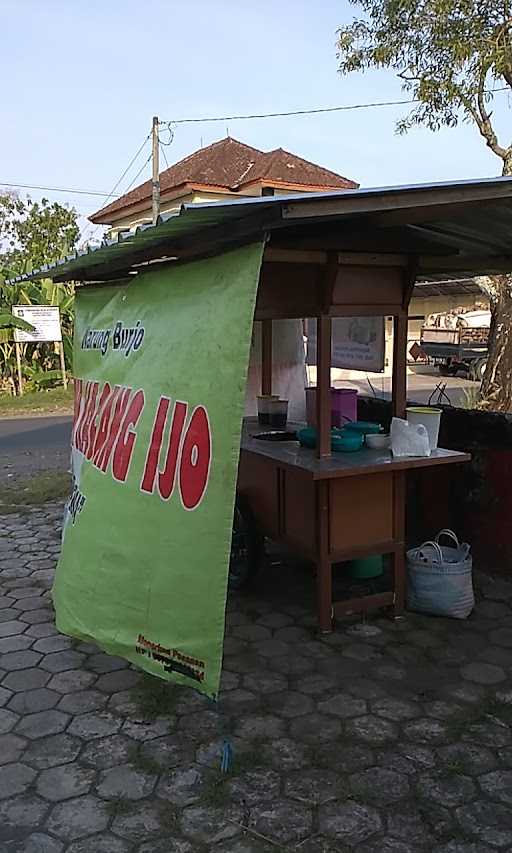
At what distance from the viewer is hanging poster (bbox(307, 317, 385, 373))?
18.2 feet

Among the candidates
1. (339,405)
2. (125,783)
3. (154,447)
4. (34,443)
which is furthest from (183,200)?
(125,783)

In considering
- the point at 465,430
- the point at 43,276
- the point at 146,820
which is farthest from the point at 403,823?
the point at 43,276

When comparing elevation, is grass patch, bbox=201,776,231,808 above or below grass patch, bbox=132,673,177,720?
below

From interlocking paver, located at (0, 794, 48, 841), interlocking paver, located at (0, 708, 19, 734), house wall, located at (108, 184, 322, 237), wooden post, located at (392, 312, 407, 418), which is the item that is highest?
house wall, located at (108, 184, 322, 237)

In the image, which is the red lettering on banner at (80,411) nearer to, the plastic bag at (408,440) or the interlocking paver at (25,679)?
the interlocking paver at (25,679)

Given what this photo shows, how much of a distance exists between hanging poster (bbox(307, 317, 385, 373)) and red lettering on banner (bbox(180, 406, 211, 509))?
2.87 meters

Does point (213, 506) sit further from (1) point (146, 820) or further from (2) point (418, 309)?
(2) point (418, 309)

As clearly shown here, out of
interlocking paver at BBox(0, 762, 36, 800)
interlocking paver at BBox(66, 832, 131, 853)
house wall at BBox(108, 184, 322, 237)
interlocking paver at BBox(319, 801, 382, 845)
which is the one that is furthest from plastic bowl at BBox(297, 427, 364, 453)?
house wall at BBox(108, 184, 322, 237)

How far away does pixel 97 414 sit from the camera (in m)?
3.61

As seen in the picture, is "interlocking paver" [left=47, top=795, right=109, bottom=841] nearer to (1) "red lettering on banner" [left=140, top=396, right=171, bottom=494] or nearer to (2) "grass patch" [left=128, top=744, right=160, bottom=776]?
(2) "grass patch" [left=128, top=744, right=160, bottom=776]

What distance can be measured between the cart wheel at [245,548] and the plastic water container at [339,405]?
75 centimetres

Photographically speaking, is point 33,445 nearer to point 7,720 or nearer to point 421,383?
point 7,720

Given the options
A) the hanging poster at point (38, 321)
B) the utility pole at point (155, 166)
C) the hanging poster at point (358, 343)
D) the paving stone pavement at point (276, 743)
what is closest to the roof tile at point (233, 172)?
the utility pole at point (155, 166)

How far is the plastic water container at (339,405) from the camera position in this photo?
194 inches
